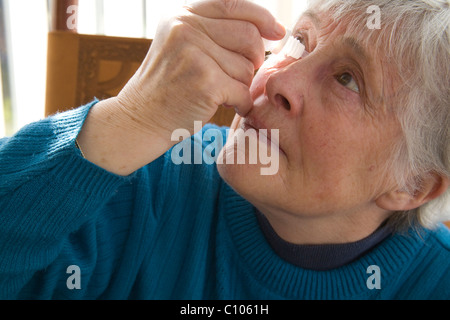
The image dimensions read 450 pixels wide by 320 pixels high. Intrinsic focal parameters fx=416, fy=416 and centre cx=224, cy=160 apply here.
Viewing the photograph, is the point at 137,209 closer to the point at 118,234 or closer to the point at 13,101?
the point at 118,234

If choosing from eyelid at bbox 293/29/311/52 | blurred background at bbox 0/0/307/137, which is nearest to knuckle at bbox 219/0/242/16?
eyelid at bbox 293/29/311/52

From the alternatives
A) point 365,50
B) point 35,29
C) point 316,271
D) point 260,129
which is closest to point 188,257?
point 316,271

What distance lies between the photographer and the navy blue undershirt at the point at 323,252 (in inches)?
40.4

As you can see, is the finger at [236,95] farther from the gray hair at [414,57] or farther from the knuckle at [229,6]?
the gray hair at [414,57]

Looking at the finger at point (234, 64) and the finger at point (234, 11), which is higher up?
the finger at point (234, 11)

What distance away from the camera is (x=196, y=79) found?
721 mm

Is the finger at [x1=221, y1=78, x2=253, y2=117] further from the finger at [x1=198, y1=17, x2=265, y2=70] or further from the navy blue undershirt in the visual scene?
the navy blue undershirt

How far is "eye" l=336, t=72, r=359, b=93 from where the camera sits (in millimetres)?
833

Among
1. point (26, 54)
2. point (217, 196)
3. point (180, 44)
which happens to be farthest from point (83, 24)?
point (180, 44)

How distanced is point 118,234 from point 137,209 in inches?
3.1

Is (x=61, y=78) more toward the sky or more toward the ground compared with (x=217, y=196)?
more toward the sky

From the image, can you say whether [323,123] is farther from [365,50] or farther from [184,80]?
[184,80]

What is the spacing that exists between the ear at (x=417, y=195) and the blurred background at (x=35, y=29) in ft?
5.07

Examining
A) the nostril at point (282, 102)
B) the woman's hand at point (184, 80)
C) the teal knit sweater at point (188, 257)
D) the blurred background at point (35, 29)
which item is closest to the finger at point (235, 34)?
the woman's hand at point (184, 80)
